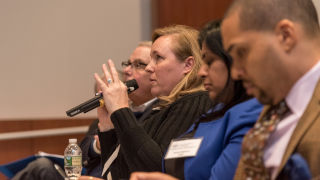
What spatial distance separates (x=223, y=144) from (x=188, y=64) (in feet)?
3.12

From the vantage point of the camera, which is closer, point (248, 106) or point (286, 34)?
point (286, 34)

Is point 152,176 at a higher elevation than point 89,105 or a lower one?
higher

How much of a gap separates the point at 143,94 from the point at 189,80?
90 centimetres

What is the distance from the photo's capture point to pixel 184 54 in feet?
9.01

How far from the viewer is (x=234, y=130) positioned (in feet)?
5.76

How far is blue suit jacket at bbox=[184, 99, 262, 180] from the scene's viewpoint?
67.2 inches

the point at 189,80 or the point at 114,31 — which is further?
the point at 114,31

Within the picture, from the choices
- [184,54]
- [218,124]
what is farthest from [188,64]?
[218,124]

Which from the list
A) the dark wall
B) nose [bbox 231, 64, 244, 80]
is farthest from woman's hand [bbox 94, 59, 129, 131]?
the dark wall

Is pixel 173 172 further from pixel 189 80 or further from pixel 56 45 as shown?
pixel 56 45

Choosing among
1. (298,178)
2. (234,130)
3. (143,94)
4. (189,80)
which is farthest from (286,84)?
(143,94)

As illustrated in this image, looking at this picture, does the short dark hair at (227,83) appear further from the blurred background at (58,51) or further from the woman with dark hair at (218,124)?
the blurred background at (58,51)

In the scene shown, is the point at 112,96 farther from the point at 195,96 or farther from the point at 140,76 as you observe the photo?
the point at 140,76

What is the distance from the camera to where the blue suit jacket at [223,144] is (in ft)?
5.60
